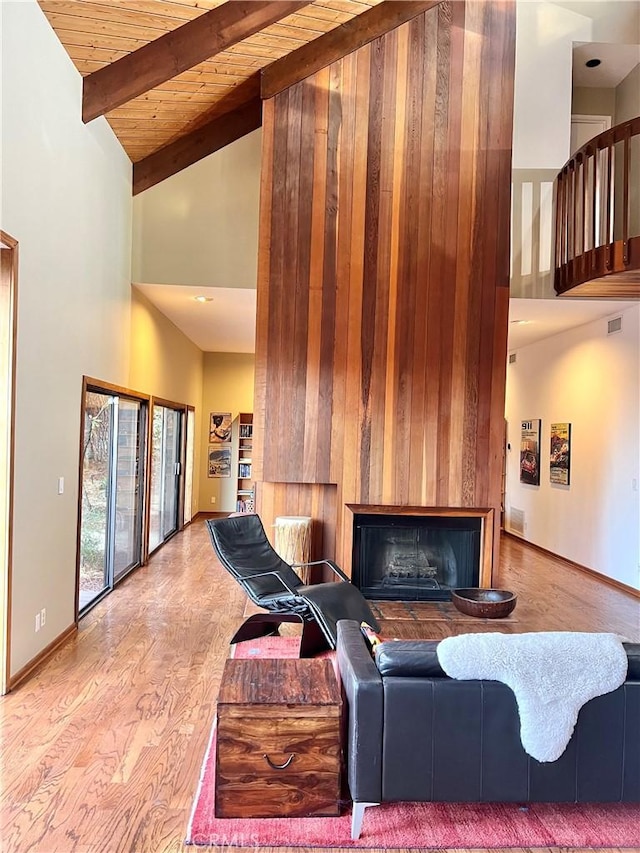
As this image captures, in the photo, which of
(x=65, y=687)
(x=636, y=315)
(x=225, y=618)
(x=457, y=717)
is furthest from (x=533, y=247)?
(x=65, y=687)

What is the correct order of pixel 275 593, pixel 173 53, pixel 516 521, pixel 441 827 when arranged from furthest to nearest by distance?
pixel 516 521 → pixel 173 53 → pixel 275 593 → pixel 441 827

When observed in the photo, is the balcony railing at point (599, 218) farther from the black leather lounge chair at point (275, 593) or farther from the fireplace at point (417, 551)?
the black leather lounge chair at point (275, 593)

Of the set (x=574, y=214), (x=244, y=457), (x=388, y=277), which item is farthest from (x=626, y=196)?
(x=244, y=457)

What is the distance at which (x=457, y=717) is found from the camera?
6.79ft

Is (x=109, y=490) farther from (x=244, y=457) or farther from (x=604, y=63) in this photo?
(x=604, y=63)

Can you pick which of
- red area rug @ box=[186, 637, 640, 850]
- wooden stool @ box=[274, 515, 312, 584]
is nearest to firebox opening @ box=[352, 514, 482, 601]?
wooden stool @ box=[274, 515, 312, 584]

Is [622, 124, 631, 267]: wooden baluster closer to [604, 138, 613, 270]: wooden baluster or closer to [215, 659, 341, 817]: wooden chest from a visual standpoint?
[604, 138, 613, 270]: wooden baluster

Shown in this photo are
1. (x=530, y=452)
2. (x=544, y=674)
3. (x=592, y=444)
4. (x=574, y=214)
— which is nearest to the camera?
(x=544, y=674)

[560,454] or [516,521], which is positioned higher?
[560,454]

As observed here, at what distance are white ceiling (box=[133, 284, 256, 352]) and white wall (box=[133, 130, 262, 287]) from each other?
0.15m

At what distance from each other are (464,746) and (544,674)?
384 millimetres

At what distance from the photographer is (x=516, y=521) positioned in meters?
8.83

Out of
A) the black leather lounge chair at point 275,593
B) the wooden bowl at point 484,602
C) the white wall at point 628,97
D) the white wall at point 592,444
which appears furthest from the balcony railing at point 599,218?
the black leather lounge chair at point 275,593

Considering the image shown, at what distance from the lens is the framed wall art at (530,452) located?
8.17 meters
